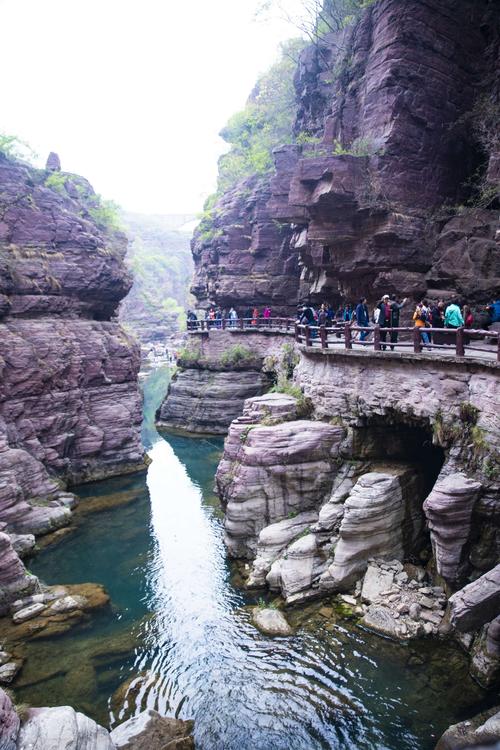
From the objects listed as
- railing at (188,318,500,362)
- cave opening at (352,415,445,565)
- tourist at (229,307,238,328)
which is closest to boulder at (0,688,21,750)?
cave opening at (352,415,445,565)

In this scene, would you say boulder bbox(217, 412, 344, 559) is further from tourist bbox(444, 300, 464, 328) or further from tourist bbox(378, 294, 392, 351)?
tourist bbox(444, 300, 464, 328)

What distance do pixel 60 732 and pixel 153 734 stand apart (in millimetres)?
2140

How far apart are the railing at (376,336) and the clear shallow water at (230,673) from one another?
24.9 feet

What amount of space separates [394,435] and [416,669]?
7.20m

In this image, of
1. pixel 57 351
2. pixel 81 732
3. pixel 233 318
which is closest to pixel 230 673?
pixel 81 732

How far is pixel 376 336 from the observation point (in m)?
15.1

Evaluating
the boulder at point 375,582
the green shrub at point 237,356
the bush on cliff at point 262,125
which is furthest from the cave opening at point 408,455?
the bush on cliff at point 262,125

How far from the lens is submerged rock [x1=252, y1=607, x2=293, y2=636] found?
11836 mm

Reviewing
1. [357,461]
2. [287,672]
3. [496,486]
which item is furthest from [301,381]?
[287,672]

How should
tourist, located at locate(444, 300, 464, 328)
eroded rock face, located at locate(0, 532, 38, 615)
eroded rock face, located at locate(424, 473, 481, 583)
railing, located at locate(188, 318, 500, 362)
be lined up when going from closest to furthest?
eroded rock face, located at locate(424, 473, 481, 583)
railing, located at locate(188, 318, 500, 362)
eroded rock face, located at locate(0, 532, 38, 615)
tourist, located at locate(444, 300, 464, 328)

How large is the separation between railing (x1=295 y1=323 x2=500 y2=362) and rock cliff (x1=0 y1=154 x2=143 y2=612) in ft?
39.1

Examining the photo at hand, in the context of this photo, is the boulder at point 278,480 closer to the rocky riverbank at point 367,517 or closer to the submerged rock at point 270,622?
the rocky riverbank at point 367,517

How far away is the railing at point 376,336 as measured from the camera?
41.3 feet

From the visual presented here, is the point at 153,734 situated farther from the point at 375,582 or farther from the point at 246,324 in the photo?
the point at 246,324
